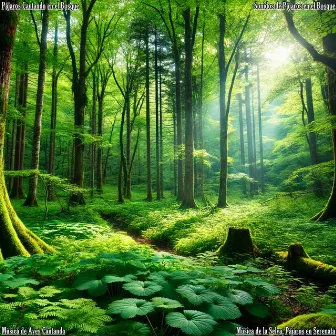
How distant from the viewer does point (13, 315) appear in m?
2.09

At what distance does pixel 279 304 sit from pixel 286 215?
747 cm

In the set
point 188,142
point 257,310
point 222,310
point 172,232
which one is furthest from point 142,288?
point 188,142

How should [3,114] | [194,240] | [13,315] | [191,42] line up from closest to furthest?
[13,315], [3,114], [194,240], [191,42]

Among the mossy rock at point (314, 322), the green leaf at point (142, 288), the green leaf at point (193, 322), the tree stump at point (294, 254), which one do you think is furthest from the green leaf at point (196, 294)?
the tree stump at point (294, 254)

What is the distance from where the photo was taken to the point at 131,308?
7.39 ft

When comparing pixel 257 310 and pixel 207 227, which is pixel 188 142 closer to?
pixel 207 227

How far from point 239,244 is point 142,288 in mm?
3782

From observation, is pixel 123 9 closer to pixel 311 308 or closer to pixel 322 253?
pixel 322 253

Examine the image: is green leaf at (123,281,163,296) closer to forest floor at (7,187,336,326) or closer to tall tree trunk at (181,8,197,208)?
forest floor at (7,187,336,326)

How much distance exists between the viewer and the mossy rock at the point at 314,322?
230 centimetres

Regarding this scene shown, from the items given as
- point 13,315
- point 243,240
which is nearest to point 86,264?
point 13,315

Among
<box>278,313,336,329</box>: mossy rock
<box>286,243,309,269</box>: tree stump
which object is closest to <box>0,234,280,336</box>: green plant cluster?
<box>278,313,336,329</box>: mossy rock

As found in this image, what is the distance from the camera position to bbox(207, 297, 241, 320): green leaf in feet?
7.61

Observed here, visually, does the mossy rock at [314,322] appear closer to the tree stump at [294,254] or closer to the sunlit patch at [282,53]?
the tree stump at [294,254]
